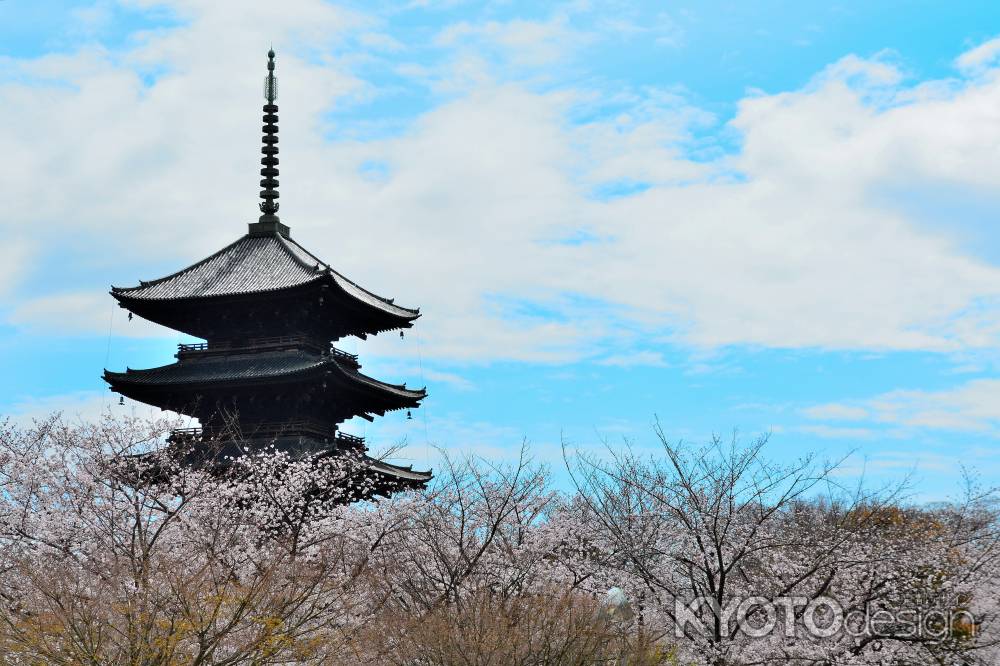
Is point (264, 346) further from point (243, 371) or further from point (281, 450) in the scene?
point (281, 450)

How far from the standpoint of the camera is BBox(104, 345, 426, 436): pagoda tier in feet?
106

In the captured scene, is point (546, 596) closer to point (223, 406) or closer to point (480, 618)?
point (480, 618)

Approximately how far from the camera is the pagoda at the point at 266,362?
3241 centimetres

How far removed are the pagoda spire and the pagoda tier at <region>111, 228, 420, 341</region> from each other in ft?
2.32

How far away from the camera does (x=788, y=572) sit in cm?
1922

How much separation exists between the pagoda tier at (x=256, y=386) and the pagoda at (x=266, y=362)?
0.13 feet

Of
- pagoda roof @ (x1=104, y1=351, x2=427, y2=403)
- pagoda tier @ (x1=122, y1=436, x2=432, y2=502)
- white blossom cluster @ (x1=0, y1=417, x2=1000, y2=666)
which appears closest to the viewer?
white blossom cluster @ (x1=0, y1=417, x2=1000, y2=666)

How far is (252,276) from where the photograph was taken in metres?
34.4

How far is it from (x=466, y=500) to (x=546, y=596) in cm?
970

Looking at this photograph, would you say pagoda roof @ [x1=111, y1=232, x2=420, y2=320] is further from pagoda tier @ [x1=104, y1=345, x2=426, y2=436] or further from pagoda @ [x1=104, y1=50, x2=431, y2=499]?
pagoda tier @ [x1=104, y1=345, x2=426, y2=436]

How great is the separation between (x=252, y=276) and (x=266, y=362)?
9.59 feet

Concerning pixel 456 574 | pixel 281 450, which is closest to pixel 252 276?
pixel 281 450

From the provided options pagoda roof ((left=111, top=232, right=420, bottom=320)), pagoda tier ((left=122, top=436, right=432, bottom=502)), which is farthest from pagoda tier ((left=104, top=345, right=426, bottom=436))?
pagoda roof ((left=111, top=232, right=420, bottom=320))

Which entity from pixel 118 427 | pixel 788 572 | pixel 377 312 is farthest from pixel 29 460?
pixel 788 572
